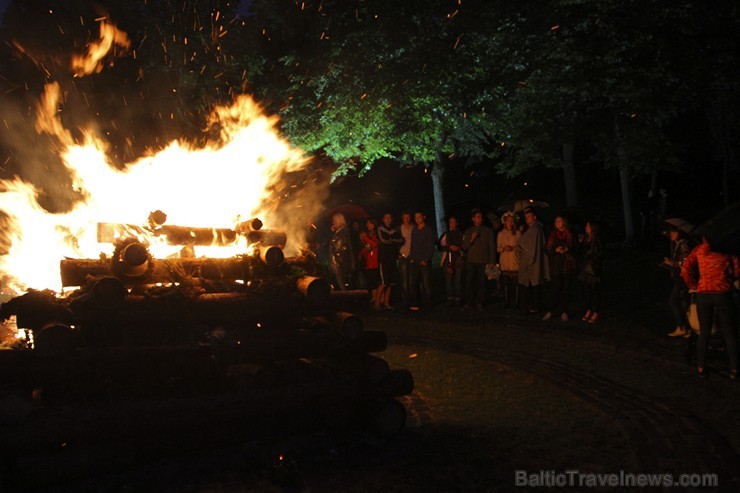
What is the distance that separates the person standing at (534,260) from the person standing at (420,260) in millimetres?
2572

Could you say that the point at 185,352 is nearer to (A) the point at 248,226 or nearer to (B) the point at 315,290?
(B) the point at 315,290

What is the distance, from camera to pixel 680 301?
1206 cm

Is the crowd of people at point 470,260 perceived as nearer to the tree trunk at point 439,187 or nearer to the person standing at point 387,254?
the person standing at point 387,254

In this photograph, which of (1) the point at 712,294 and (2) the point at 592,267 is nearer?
(1) the point at 712,294

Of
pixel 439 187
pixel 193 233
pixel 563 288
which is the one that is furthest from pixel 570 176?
pixel 193 233

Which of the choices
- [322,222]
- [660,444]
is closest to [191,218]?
[660,444]

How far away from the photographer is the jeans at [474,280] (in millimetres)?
16703

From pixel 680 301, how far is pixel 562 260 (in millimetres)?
2962

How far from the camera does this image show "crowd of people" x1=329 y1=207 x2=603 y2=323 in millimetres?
14930

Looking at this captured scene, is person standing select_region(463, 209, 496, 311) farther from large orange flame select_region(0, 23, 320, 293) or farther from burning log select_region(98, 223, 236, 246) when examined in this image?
burning log select_region(98, 223, 236, 246)

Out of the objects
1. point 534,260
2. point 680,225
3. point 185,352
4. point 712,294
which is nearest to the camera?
point 185,352

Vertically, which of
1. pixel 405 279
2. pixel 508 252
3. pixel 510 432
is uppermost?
pixel 508 252

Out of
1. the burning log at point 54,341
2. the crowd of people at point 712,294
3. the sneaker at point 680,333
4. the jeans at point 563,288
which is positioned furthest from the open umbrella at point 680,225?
the burning log at point 54,341

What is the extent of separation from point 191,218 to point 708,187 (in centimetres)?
5154
